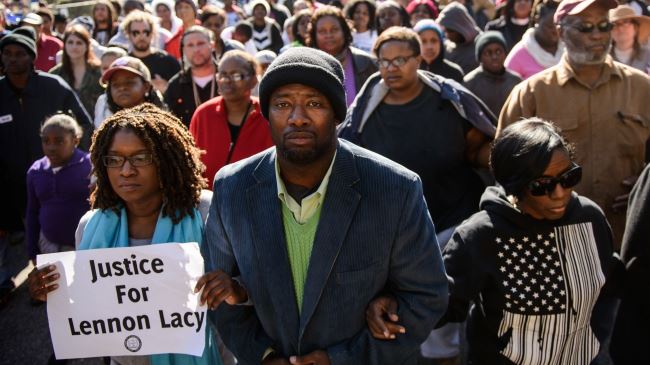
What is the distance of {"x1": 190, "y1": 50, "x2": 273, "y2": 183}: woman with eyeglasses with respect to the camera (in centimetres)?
458

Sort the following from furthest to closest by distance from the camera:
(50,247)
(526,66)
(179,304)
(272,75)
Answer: (526,66) → (50,247) → (179,304) → (272,75)

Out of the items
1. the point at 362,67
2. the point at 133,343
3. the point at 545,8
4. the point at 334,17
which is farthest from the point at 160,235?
the point at 545,8

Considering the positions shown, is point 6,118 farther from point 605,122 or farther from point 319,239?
point 605,122

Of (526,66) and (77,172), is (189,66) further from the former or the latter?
(526,66)

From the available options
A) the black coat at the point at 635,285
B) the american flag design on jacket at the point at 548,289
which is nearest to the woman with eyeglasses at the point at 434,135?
the black coat at the point at 635,285

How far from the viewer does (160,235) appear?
2889mm

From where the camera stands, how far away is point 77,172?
4.89 metres

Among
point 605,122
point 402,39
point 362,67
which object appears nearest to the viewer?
point 605,122

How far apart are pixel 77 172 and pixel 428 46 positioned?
331 cm

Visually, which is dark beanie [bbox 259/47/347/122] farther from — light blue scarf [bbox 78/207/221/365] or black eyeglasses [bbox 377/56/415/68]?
black eyeglasses [bbox 377/56/415/68]

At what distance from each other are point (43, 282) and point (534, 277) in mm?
1959

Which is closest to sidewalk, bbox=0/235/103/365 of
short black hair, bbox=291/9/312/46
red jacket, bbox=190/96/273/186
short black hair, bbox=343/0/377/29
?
red jacket, bbox=190/96/273/186

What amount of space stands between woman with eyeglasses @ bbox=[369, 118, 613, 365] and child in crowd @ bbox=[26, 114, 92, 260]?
313 cm

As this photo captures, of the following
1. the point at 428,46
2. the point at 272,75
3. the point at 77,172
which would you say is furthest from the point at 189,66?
the point at 272,75
